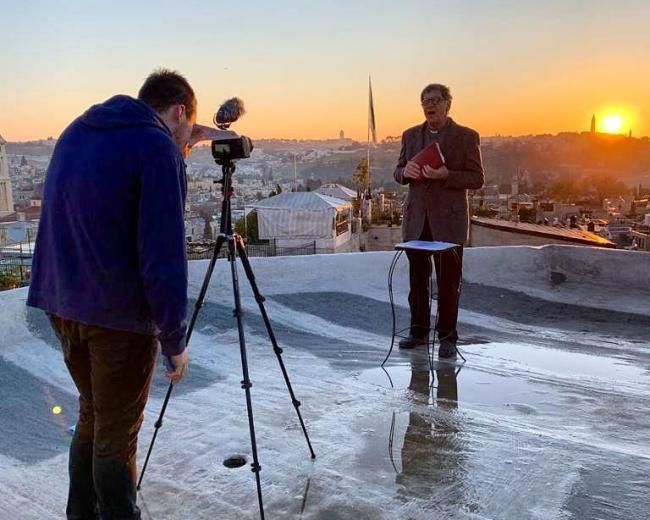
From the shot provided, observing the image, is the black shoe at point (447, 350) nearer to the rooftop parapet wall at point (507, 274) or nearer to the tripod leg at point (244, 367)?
the rooftop parapet wall at point (507, 274)

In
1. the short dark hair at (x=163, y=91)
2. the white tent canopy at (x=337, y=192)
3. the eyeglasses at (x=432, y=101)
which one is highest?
the eyeglasses at (x=432, y=101)

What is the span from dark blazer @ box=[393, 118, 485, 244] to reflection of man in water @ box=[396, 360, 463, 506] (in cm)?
104

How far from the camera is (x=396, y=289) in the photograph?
545cm

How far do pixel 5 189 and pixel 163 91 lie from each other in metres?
41.2

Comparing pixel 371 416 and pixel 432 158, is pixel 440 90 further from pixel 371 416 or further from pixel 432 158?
pixel 371 416

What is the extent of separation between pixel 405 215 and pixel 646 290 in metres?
2.67

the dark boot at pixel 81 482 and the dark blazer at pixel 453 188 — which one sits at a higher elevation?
the dark blazer at pixel 453 188

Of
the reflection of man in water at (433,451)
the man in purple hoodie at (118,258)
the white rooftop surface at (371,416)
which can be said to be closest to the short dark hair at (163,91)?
the man in purple hoodie at (118,258)

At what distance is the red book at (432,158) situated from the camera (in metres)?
3.72

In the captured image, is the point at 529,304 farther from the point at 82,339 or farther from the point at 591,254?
the point at 82,339

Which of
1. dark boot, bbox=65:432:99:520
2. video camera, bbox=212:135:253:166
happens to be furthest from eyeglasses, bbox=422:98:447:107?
dark boot, bbox=65:432:99:520

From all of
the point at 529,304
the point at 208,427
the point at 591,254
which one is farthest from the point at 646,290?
the point at 208,427

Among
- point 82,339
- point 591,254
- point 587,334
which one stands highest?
point 82,339

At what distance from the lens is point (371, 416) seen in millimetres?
2854
